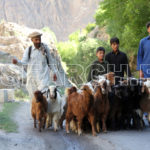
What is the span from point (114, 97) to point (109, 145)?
2.24 metres

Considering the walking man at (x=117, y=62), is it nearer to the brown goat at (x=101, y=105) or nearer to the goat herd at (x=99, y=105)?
the goat herd at (x=99, y=105)

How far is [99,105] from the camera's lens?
8.56 metres

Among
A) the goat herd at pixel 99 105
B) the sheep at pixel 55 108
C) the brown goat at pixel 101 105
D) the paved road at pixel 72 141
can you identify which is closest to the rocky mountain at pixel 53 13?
the sheep at pixel 55 108

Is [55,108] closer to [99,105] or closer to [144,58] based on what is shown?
[99,105]

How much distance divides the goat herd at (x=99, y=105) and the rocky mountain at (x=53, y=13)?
102m

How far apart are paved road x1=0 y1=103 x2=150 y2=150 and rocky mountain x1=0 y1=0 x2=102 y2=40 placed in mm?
102424

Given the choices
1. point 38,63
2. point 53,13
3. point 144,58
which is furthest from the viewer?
point 53,13

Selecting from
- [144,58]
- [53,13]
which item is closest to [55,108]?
[144,58]

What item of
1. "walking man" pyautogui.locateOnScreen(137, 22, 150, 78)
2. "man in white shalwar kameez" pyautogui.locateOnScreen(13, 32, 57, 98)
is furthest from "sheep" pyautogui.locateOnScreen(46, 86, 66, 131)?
"walking man" pyautogui.locateOnScreen(137, 22, 150, 78)

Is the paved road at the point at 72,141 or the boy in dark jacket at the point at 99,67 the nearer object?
the paved road at the point at 72,141

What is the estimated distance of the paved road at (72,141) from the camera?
6866mm

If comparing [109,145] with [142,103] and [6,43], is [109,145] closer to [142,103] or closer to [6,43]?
[142,103]

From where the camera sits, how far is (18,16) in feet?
364

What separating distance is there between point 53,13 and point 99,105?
109644mm
